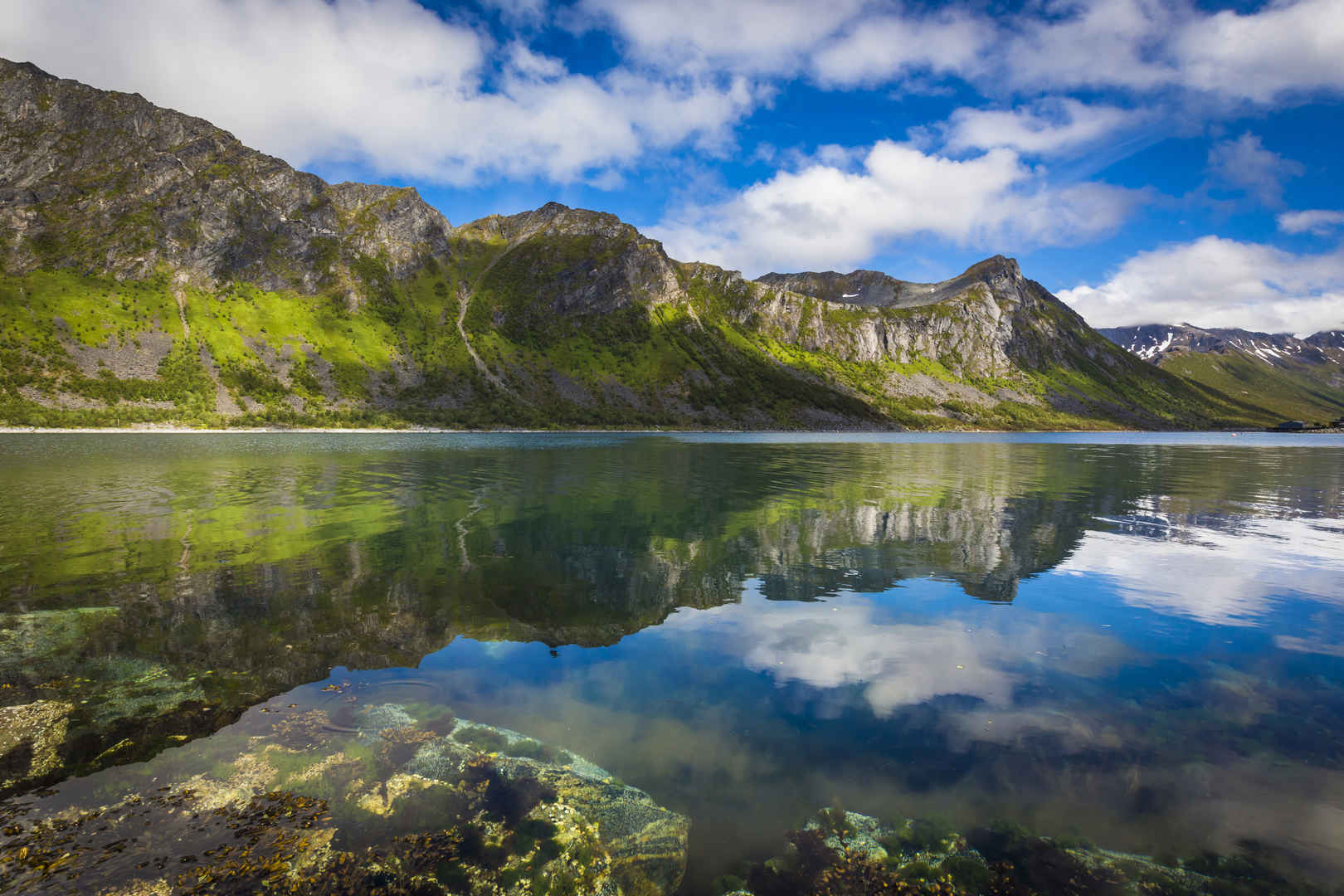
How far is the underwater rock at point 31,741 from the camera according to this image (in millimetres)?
9961

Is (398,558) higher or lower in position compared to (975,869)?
lower

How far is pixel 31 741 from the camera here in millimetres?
11086

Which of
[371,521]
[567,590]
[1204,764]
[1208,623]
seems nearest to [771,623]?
[567,590]

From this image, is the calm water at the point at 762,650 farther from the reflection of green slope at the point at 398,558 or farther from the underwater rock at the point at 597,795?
the underwater rock at the point at 597,795

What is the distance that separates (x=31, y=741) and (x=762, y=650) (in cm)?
1558

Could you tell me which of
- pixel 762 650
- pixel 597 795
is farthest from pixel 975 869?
pixel 762 650

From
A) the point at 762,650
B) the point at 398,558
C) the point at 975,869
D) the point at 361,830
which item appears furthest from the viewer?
the point at 398,558

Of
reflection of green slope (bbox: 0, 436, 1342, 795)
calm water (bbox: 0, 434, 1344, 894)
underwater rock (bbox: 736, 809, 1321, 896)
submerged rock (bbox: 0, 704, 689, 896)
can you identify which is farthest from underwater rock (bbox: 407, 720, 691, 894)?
reflection of green slope (bbox: 0, 436, 1342, 795)

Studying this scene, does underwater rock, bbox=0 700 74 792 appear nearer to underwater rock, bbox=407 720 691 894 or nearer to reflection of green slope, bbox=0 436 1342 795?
reflection of green slope, bbox=0 436 1342 795

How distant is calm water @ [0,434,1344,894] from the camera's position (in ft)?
34.6

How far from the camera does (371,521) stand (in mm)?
36438

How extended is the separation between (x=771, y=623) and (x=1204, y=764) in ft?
34.4

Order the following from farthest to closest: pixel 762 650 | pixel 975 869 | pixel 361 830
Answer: pixel 762 650 → pixel 361 830 → pixel 975 869

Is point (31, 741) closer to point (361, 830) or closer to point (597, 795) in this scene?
point (361, 830)
